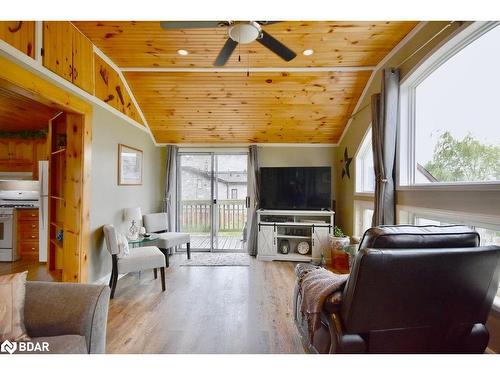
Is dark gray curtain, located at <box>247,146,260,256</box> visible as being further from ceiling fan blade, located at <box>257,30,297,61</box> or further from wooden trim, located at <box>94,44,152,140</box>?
ceiling fan blade, located at <box>257,30,297,61</box>

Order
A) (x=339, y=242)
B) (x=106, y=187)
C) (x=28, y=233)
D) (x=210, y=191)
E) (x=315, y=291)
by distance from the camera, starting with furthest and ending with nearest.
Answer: (x=210, y=191) < (x=28, y=233) < (x=339, y=242) < (x=106, y=187) < (x=315, y=291)

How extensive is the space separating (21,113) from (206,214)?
10.9ft

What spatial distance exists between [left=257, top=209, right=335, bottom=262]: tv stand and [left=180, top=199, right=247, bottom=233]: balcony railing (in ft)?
2.91

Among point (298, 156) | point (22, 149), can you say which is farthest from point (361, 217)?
point (22, 149)

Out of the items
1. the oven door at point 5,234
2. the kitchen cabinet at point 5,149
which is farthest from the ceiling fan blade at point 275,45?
the kitchen cabinet at point 5,149

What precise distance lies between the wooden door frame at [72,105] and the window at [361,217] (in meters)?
3.69

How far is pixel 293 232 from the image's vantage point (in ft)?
14.8

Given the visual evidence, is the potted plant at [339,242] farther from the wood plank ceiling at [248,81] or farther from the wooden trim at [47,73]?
the wooden trim at [47,73]

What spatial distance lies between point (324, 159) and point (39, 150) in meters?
5.34

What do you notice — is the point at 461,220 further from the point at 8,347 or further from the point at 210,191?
the point at 210,191

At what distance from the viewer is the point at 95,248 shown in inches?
116

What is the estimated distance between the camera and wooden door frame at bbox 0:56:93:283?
6.20ft
